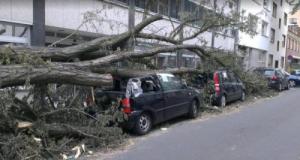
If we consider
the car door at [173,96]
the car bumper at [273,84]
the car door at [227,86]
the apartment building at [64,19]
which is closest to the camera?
the car door at [173,96]

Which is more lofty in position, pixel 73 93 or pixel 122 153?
pixel 73 93

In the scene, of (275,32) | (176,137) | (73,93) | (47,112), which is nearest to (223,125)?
(176,137)

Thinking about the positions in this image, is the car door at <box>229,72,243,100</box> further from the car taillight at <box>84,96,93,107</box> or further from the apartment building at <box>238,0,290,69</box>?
the apartment building at <box>238,0,290,69</box>

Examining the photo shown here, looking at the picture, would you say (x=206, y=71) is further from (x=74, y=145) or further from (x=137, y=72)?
(x=74, y=145)

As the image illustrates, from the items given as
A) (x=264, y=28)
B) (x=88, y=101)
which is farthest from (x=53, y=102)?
(x=264, y=28)

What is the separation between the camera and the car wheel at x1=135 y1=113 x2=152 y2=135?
32.9 ft

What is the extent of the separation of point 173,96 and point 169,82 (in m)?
0.38

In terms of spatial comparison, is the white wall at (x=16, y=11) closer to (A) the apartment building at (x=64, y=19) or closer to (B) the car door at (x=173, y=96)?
(A) the apartment building at (x=64, y=19)

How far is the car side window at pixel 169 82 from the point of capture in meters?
11.3

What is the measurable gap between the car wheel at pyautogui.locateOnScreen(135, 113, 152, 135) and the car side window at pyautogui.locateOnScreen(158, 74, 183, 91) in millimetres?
1113

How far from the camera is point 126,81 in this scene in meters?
10.2

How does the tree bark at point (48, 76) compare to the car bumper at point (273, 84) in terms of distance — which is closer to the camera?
the tree bark at point (48, 76)

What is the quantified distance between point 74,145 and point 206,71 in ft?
27.6

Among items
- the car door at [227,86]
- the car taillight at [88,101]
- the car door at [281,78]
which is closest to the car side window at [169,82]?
the car taillight at [88,101]
